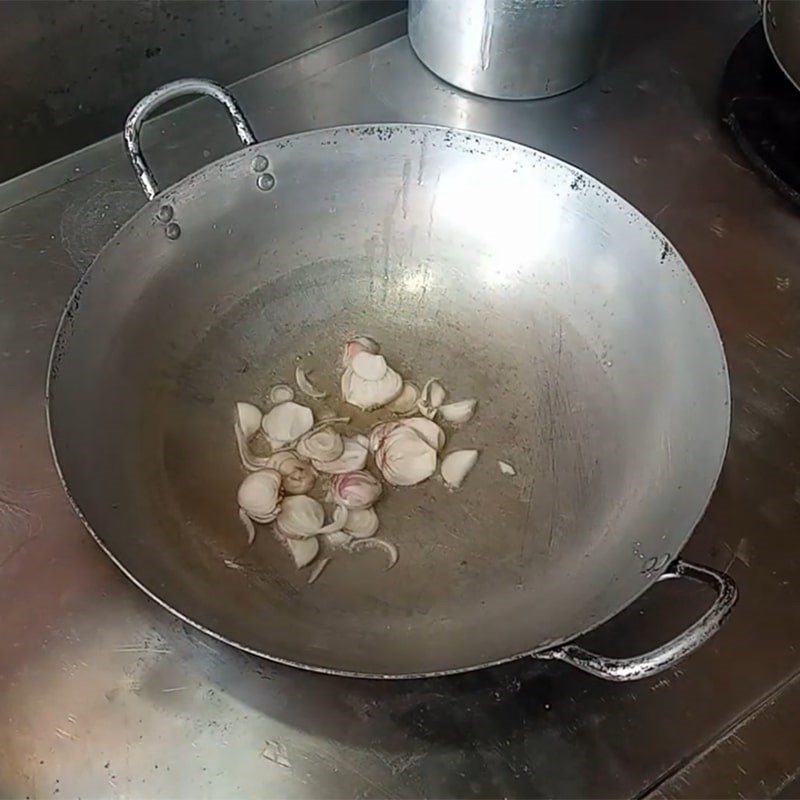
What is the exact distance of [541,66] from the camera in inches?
29.6

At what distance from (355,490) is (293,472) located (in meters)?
0.04

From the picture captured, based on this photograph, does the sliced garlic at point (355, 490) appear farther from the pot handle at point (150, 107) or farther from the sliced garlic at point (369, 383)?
the pot handle at point (150, 107)

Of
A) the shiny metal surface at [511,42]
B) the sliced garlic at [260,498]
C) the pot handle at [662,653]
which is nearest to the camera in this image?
the pot handle at [662,653]

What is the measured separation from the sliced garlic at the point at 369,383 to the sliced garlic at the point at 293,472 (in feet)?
0.19

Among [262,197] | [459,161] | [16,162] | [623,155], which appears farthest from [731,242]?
[16,162]

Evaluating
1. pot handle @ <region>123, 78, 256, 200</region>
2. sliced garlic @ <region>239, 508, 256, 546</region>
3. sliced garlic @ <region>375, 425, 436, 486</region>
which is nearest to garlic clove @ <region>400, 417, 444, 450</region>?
sliced garlic @ <region>375, 425, 436, 486</region>

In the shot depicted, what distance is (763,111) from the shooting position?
0.76 meters

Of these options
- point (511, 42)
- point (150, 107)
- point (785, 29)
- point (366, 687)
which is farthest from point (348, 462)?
point (785, 29)

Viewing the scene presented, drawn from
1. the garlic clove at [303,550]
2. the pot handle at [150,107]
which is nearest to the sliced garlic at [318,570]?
the garlic clove at [303,550]

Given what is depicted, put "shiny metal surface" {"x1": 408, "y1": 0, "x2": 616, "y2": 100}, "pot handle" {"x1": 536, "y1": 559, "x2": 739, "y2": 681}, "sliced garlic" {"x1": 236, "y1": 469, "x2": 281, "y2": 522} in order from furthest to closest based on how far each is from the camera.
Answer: "shiny metal surface" {"x1": 408, "y1": 0, "x2": 616, "y2": 100} < "sliced garlic" {"x1": 236, "y1": 469, "x2": 281, "y2": 522} < "pot handle" {"x1": 536, "y1": 559, "x2": 739, "y2": 681}

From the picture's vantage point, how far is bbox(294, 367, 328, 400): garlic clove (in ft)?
2.00

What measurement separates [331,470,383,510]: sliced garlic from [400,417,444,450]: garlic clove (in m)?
0.04

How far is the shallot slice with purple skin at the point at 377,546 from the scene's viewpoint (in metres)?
0.55

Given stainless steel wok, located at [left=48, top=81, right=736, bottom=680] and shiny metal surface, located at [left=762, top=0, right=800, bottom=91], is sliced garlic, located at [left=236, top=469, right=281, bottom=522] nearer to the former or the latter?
stainless steel wok, located at [left=48, top=81, right=736, bottom=680]
